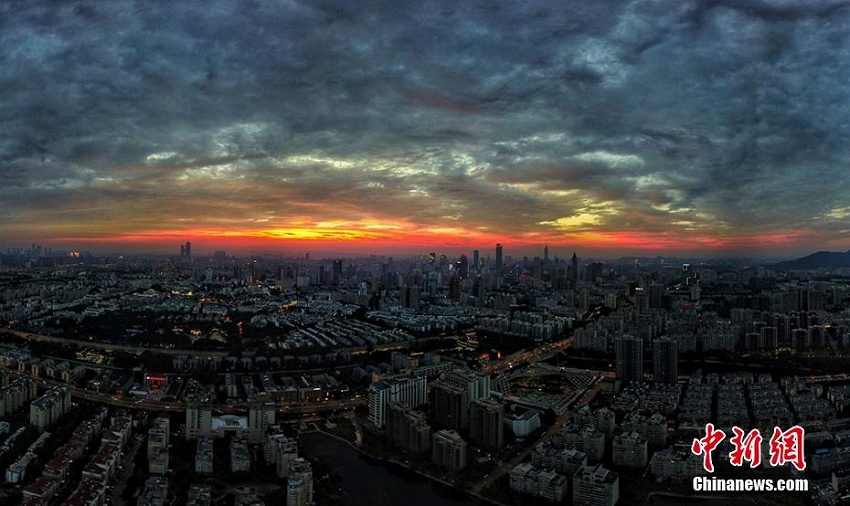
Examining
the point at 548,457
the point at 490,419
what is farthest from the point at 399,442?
the point at 548,457

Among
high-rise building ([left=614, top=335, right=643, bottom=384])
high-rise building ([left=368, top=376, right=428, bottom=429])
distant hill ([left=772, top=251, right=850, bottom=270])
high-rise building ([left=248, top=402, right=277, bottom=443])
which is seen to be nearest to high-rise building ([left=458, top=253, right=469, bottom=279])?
distant hill ([left=772, top=251, right=850, bottom=270])

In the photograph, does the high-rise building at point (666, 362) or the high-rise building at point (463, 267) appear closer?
the high-rise building at point (666, 362)

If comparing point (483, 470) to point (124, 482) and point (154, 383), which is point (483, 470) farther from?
point (154, 383)

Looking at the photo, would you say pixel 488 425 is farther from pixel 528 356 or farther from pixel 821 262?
pixel 821 262

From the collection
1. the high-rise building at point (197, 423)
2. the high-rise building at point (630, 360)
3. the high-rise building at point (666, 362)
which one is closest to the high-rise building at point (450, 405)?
the high-rise building at point (197, 423)

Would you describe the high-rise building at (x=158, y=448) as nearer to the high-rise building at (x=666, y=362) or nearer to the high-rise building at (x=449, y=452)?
the high-rise building at (x=449, y=452)
